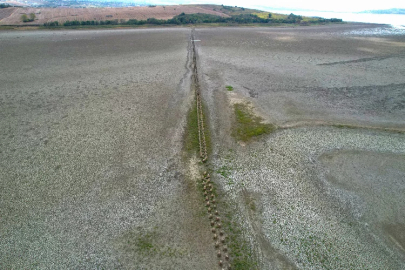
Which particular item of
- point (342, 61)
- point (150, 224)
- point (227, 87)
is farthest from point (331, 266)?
point (342, 61)

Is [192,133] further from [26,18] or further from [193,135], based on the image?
[26,18]

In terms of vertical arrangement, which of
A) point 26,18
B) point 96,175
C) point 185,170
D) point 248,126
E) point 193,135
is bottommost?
point 96,175

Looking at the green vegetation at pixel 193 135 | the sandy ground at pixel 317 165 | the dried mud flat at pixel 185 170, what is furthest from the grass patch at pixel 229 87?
the green vegetation at pixel 193 135

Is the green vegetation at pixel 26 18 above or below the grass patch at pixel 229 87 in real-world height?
above

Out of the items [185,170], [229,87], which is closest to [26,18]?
[229,87]

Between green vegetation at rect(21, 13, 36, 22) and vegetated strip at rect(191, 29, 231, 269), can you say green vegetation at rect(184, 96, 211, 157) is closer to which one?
vegetated strip at rect(191, 29, 231, 269)

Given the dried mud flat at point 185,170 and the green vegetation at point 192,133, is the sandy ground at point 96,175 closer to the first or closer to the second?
the dried mud flat at point 185,170

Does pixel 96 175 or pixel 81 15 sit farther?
pixel 81 15
